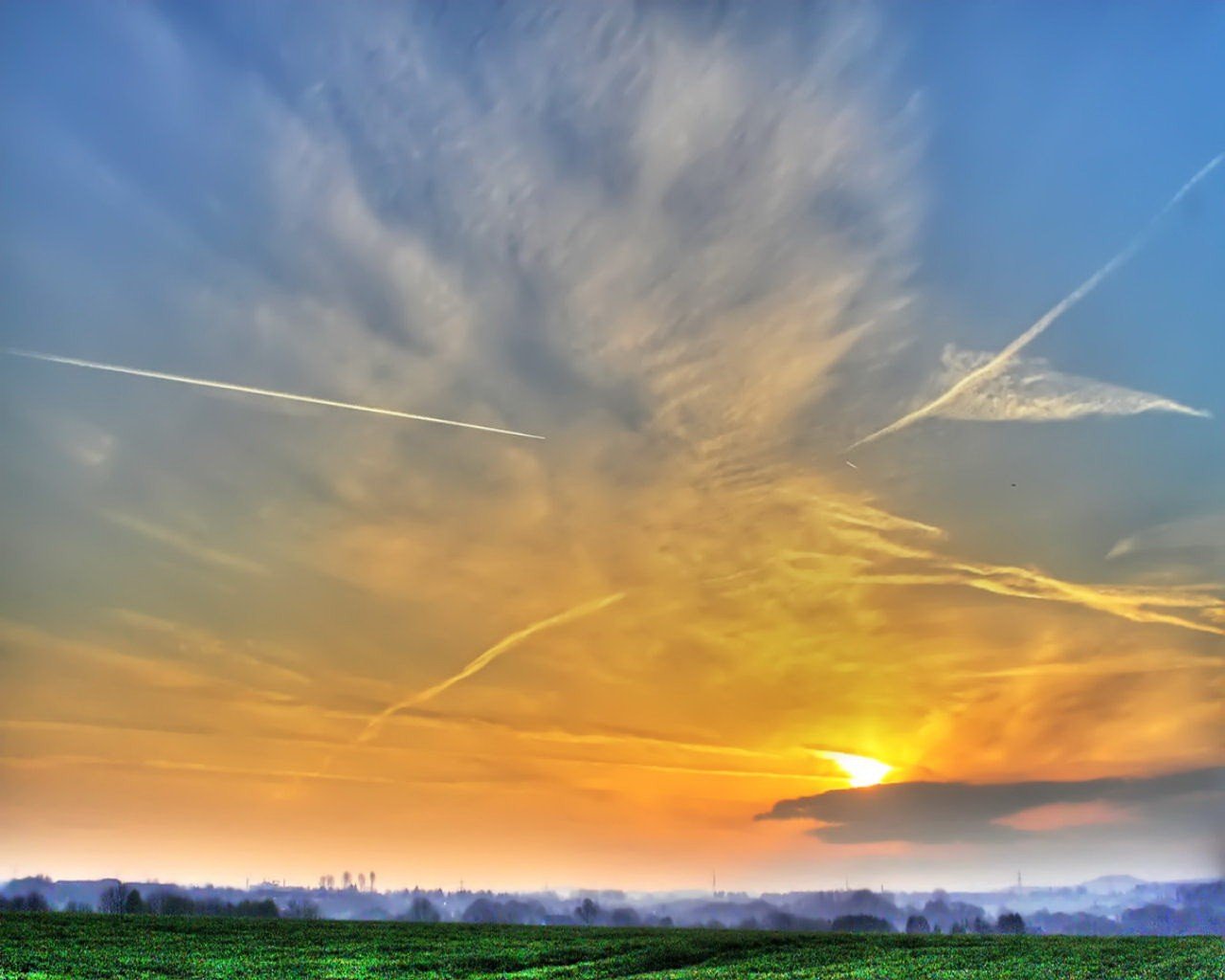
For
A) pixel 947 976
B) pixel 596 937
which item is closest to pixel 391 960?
pixel 596 937

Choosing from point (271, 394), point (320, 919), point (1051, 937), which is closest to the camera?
point (271, 394)

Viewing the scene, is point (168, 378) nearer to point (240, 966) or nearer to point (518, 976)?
point (240, 966)

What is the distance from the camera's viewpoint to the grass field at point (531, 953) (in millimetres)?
46250

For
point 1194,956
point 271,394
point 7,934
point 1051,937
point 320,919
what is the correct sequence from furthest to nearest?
1. point 320,919
2. point 1051,937
3. point 271,394
4. point 7,934
5. point 1194,956

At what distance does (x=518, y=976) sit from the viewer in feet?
151

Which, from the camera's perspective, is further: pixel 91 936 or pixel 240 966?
pixel 91 936

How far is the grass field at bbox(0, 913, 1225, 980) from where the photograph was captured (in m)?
46.2

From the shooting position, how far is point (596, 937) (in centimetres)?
6238

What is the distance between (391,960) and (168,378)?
37.6 metres

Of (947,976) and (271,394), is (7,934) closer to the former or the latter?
(271,394)

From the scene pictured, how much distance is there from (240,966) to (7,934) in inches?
752

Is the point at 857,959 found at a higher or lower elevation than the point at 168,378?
lower

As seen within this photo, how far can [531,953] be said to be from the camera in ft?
178

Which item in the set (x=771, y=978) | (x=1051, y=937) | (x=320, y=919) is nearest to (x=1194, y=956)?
(x=1051, y=937)
